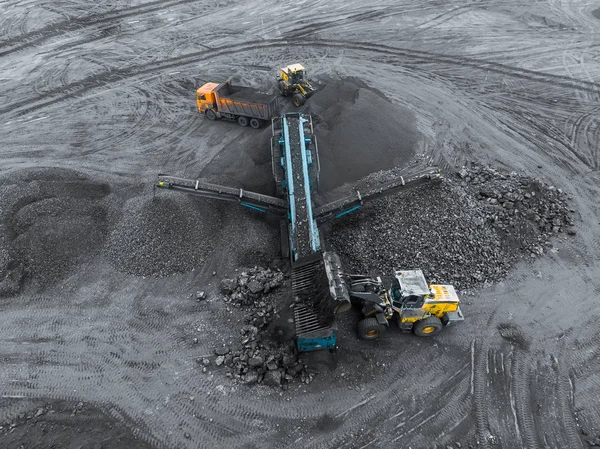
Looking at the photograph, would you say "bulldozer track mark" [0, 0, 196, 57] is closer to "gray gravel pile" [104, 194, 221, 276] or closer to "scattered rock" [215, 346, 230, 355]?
"gray gravel pile" [104, 194, 221, 276]

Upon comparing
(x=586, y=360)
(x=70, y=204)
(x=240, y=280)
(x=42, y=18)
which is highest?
(x=42, y=18)

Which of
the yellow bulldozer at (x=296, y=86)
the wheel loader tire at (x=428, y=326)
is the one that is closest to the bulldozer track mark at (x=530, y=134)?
the yellow bulldozer at (x=296, y=86)

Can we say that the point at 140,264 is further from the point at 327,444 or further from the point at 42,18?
the point at 42,18

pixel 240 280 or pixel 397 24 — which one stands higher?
pixel 397 24

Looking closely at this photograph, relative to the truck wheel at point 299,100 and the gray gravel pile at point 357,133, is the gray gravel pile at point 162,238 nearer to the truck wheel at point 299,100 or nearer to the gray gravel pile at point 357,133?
the gray gravel pile at point 357,133

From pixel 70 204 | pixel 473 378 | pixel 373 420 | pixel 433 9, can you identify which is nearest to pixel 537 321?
pixel 473 378

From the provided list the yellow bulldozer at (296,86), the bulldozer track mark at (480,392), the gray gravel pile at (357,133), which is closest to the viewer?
the bulldozer track mark at (480,392)
